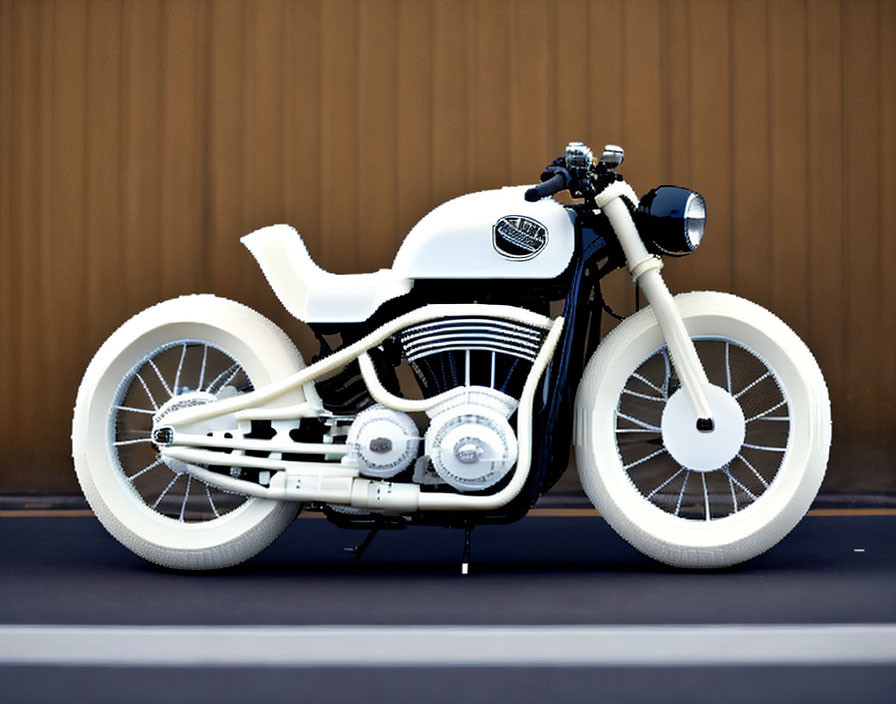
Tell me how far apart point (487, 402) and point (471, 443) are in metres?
0.14

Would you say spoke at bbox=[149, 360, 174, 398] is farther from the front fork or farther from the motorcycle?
the front fork

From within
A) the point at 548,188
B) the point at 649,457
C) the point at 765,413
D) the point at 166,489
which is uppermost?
the point at 548,188

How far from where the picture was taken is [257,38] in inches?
219

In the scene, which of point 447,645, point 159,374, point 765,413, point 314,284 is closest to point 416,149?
point 314,284

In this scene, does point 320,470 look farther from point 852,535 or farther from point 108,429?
point 852,535

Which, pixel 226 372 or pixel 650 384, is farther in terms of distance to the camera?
pixel 226 372

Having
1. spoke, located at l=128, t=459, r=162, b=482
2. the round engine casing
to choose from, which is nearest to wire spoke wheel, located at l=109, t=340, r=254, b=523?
spoke, located at l=128, t=459, r=162, b=482

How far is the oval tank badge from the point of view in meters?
3.68

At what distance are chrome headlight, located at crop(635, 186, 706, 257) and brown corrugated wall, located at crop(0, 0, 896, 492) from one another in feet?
5.43

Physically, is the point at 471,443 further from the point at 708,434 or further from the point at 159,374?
the point at 159,374

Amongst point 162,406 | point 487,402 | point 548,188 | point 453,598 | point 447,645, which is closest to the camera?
point 447,645

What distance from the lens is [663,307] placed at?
3672mm

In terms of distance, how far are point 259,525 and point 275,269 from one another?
0.74 m

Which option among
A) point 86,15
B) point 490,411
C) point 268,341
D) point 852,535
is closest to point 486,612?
point 490,411
